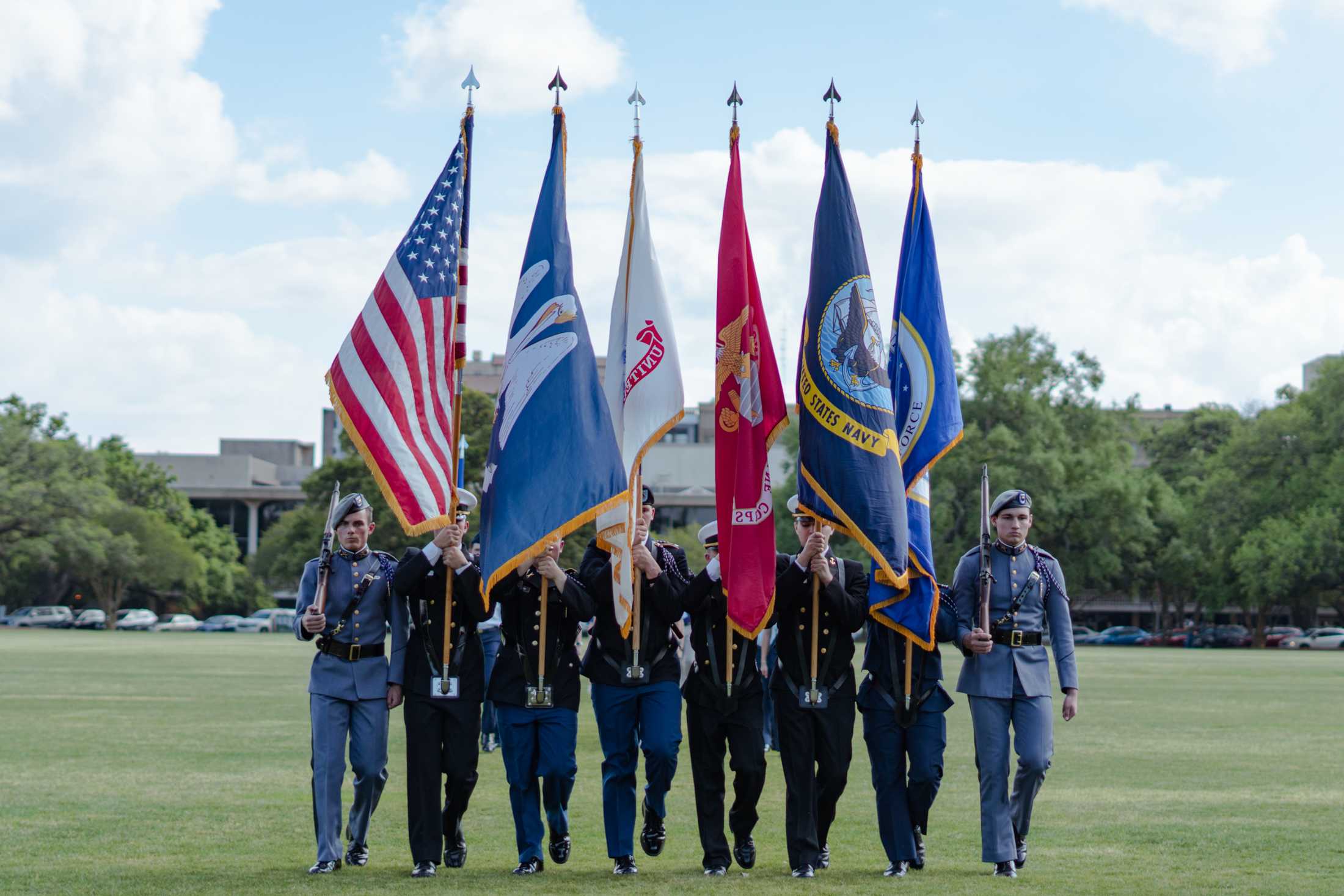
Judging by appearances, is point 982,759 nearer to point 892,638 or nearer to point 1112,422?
point 892,638

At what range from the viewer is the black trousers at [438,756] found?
903 centimetres

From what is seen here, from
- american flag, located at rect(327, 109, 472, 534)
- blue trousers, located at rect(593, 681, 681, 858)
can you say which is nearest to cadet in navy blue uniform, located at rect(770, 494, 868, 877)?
blue trousers, located at rect(593, 681, 681, 858)

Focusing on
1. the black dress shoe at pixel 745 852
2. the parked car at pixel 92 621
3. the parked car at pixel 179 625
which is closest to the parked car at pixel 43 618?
the parked car at pixel 92 621

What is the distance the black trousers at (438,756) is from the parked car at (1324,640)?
229 ft

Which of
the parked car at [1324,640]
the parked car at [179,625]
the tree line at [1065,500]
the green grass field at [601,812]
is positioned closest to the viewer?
the green grass field at [601,812]

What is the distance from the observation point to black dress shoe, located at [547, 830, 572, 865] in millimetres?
9203

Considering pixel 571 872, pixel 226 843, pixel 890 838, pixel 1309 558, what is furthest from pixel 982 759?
pixel 1309 558

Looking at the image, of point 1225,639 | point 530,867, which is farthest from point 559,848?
point 1225,639

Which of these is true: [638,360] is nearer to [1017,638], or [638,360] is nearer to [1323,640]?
[1017,638]

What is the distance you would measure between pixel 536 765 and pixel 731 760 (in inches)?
46.0

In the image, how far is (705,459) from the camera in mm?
117500

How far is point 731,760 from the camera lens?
9227 millimetres

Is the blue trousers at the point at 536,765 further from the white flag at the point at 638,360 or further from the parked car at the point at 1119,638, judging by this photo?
the parked car at the point at 1119,638

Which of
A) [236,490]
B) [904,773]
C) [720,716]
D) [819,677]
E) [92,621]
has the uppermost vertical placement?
[236,490]
